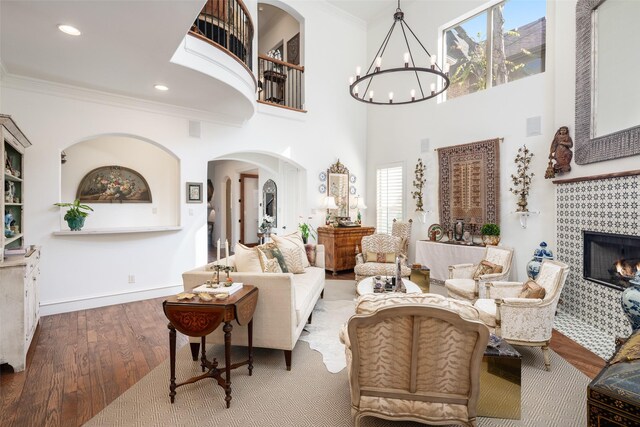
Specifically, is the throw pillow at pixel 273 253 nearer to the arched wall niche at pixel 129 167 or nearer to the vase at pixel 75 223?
the arched wall niche at pixel 129 167

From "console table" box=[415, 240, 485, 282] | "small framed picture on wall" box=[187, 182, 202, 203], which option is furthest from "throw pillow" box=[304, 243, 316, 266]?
"console table" box=[415, 240, 485, 282]

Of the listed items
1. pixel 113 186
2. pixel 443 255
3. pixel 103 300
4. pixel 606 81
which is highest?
pixel 606 81

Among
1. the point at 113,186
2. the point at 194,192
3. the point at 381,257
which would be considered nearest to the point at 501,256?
the point at 381,257

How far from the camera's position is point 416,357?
176 cm

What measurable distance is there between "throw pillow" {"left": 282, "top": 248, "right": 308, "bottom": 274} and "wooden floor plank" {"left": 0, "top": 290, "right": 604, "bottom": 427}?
146 centimetres

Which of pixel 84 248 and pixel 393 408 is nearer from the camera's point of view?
pixel 393 408

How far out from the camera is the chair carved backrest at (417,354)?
1.68 m

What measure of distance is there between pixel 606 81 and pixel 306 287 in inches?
Result: 164

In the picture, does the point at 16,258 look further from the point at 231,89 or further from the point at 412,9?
the point at 412,9

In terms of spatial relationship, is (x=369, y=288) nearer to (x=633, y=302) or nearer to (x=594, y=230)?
(x=633, y=302)

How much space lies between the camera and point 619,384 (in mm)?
1436

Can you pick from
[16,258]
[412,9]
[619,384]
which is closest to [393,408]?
[619,384]

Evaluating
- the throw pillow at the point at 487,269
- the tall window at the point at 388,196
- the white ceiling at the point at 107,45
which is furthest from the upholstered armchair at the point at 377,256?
the white ceiling at the point at 107,45

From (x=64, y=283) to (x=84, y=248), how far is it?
Result: 50 cm
